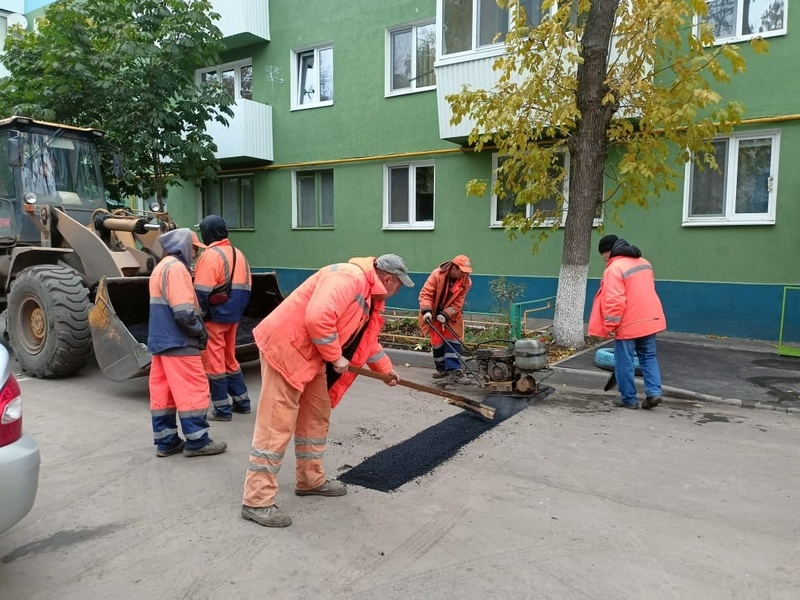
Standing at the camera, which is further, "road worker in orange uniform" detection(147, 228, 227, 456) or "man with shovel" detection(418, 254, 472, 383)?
"man with shovel" detection(418, 254, 472, 383)

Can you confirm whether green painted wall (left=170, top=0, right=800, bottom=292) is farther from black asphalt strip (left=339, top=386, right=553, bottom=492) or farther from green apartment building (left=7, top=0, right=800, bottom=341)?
black asphalt strip (left=339, top=386, right=553, bottom=492)

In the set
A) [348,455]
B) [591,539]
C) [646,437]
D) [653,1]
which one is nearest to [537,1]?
[653,1]

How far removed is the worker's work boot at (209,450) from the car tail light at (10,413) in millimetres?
1834

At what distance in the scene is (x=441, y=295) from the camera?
276 inches

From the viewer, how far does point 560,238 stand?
10.7 metres

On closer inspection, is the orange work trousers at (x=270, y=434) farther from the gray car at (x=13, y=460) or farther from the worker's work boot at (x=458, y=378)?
the worker's work boot at (x=458, y=378)

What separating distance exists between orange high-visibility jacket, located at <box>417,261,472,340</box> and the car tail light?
15.0 feet

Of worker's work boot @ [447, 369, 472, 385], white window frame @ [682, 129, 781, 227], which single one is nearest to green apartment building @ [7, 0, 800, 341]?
white window frame @ [682, 129, 781, 227]

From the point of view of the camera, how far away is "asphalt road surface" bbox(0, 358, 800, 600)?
289 centimetres

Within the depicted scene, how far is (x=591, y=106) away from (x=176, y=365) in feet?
19.9

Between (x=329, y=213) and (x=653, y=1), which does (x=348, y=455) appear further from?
(x=329, y=213)

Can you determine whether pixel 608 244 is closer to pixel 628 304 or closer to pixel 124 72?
pixel 628 304

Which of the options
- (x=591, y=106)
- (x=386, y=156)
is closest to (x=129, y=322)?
(x=591, y=106)

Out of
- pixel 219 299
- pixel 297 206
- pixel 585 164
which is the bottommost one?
pixel 219 299
